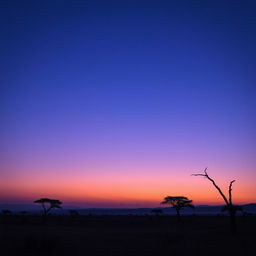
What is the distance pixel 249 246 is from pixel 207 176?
9.66 meters

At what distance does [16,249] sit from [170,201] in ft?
181

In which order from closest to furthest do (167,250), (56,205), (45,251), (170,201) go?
(45,251), (167,250), (56,205), (170,201)

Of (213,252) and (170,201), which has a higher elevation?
(170,201)

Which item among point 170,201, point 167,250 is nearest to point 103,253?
point 167,250

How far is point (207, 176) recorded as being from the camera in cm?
2844

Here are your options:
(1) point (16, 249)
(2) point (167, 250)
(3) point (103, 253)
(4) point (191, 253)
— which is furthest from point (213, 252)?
(1) point (16, 249)

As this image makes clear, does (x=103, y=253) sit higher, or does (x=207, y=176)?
(x=207, y=176)

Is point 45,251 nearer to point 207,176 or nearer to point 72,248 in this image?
point 72,248

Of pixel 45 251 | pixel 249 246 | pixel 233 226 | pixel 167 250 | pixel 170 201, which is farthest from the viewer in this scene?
pixel 170 201

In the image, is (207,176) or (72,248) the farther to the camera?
(207,176)

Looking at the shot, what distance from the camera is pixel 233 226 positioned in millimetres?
27125

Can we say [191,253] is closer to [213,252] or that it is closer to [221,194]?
[213,252]

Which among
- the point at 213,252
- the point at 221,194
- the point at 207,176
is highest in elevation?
the point at 207,176

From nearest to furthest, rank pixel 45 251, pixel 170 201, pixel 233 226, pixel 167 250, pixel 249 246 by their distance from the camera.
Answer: pixel 45 251 → pixel 167 250 → pixel 249 246 → pixel 233 226 → pixel 170 201
